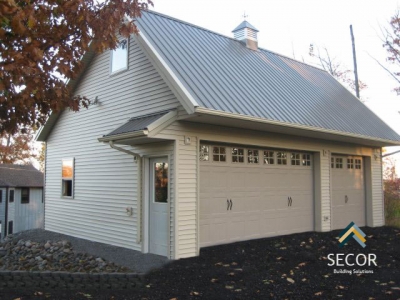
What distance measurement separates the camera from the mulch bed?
238 inches

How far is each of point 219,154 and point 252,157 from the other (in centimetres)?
115

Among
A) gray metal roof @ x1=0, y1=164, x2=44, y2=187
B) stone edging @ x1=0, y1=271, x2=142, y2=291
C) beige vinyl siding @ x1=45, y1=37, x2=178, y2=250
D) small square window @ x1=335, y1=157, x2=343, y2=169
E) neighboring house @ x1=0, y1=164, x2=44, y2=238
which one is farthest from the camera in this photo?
gray metal roof @ x1=0, y1=164, x2=44, y2=187

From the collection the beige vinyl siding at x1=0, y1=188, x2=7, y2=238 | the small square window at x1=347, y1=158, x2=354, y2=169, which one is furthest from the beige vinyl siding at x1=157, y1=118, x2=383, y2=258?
the beige vinyl siding at x1=0, y1=188, x2=7, y2=238

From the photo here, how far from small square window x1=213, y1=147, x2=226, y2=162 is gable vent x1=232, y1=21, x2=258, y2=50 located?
489cm

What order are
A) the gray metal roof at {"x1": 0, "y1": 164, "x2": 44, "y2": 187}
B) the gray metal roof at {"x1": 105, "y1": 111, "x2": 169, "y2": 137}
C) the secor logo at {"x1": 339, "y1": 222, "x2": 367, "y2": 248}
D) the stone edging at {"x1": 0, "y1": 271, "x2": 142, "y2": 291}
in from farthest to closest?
the gray metal roof at {"x1": 0, "y1": 164, "x2": 44, "y2": 187} < the secor logo at {"x1": 339, "y1": 222, "x2": 367, "y2": 248} < the gray metal roof at {"x1": 105, "y1": 111, "x2": 169, "y2": 137} < the stone edging at {"x1": 0, "y1": 271, "x2": 142, "y2": 291}

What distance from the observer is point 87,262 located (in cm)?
831

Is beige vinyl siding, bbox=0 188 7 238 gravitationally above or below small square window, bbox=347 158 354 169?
below

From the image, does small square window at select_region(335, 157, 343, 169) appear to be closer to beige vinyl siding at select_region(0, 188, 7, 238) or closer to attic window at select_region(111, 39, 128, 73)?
attic window at select_region(111, 39, 128, 73)

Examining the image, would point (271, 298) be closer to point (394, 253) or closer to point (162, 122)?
point (162, 122)

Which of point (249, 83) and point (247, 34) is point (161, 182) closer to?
point (249, 83)

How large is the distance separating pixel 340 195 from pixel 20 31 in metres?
10.5

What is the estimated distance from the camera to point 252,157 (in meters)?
10.1

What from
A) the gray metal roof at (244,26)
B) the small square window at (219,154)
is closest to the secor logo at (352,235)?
the small square window at (219,154)

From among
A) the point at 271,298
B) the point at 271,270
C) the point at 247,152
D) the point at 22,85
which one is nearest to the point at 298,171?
the point at 247,152
